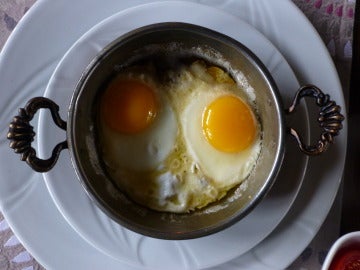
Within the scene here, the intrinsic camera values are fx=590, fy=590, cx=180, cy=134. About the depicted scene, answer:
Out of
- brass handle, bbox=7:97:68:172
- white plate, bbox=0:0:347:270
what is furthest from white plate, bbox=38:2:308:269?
brass handle, bbox=7:97:68:172

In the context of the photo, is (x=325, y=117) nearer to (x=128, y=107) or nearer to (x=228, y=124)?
(x=228, y=124)

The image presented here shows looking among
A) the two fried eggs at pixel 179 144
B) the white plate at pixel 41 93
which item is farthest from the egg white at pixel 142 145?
the white plate at pixel 41 93

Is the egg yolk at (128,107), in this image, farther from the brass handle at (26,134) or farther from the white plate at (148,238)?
the brass handle at (26,134)

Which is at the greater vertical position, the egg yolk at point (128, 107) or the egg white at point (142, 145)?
the egg yolk at point (128, 107)

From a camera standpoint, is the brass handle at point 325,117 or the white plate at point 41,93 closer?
the brass handle at point 325,117
